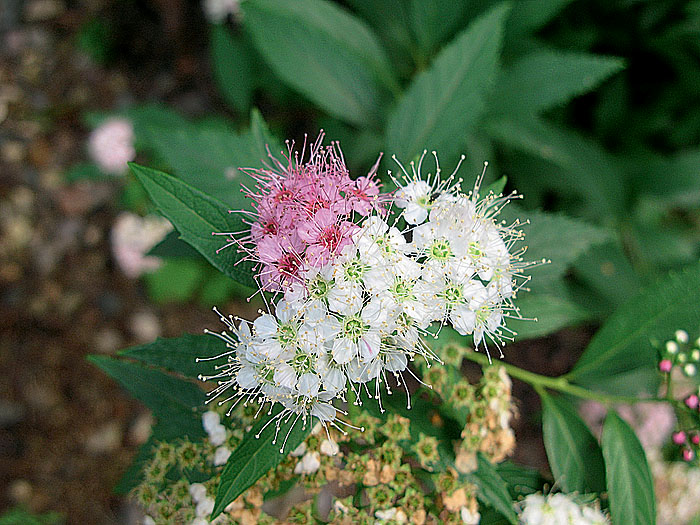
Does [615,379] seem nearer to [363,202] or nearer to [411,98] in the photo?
[411,98]

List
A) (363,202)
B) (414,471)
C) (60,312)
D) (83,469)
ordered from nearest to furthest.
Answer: (363,202) < (414,471) < (83,469) < (60,312)

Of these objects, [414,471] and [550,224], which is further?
[550,224]

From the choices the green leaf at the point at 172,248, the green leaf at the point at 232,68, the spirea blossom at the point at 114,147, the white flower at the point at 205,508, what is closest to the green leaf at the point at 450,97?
the green leaf at the point at 172,248

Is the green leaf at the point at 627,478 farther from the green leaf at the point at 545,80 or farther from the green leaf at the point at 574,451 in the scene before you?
the green leaf at the point at 545,80

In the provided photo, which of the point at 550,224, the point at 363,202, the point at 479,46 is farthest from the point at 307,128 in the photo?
the point at 363,202

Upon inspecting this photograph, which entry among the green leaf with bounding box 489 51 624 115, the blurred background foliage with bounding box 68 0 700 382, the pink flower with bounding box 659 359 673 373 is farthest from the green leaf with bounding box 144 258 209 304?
the pink flower with bounding box 659 359 673 373
